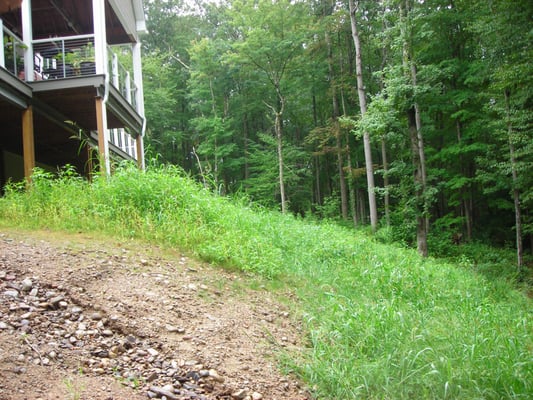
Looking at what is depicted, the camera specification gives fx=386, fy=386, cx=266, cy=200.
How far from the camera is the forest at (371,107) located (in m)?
10.6

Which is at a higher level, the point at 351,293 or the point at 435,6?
the point at 435,6

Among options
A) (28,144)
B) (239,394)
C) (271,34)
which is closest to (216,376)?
(239,394)

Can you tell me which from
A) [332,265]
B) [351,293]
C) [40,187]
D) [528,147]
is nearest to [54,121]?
[40,187]

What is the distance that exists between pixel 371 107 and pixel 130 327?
31.6 feet

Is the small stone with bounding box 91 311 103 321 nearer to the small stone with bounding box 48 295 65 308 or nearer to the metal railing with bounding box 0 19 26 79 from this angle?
the small stone with bounding box 48 295 65 308

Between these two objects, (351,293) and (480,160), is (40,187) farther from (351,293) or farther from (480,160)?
(480,160)

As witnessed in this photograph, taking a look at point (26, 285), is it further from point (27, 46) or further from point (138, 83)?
point (138, 83)

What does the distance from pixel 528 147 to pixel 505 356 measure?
905cm

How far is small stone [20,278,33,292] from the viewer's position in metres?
3.15

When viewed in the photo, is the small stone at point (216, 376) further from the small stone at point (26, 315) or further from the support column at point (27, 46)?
the support column at point (27, 46)

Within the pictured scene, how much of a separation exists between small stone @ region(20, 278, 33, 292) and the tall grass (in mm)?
1540

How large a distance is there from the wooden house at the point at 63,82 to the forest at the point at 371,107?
246cm

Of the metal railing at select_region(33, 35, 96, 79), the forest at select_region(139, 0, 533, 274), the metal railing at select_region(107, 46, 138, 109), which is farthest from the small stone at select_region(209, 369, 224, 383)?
the metal railing at select_region(107, 46, 138, 109)

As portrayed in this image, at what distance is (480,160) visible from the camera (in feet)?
40.7
